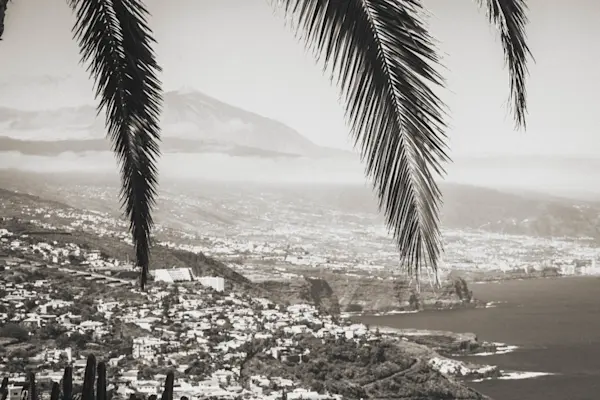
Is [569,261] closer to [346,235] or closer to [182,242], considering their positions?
[346,235]

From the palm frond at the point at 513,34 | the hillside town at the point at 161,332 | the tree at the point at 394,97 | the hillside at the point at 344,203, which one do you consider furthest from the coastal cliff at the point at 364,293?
the tree at the point at 394,97

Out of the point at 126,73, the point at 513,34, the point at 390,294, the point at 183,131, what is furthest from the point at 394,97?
the point at 183,131

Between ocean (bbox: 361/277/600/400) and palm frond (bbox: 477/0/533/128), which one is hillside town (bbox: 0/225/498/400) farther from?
palm frond (bbox: 477/0/533/128)

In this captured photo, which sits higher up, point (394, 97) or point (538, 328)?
point (394, 97)

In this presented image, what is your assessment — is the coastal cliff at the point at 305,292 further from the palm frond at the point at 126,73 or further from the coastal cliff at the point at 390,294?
the palm frond at the point at 126,73

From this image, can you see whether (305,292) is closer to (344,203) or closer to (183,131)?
(344,203)

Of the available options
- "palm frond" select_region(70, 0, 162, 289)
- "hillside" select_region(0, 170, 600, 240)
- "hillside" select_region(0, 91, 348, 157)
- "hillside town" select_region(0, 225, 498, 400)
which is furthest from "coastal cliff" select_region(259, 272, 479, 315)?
"palm frond" select_region(70, 0, 162, 289)
